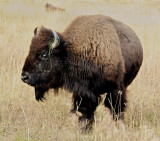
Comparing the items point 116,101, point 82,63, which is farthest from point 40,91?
point 116,101

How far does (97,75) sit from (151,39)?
506 cm

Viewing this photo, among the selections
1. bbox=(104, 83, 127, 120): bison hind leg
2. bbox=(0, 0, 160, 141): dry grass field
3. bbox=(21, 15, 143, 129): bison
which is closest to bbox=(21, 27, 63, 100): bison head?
bbox=(21, 15, 143, 129): bison

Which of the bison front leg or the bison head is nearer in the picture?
the bison head

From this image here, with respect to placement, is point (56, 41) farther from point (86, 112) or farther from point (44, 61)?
point (86, 112)

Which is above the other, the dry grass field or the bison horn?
the bison horn

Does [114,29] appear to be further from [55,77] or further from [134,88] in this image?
[134,88]

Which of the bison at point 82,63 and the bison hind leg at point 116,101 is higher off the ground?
the bison at point 82,63

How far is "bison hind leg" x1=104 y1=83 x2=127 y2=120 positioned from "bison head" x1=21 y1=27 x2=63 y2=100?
2.37 ft

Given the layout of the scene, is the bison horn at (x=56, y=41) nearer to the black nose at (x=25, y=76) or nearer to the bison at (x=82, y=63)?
the bison at (x=82, y=63)

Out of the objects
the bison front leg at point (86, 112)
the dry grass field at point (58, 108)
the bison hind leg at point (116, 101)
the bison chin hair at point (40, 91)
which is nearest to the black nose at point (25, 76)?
the bison chin hair at point (40, 91)

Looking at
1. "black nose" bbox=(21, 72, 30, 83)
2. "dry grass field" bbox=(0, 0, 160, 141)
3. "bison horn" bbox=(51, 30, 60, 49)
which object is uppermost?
"bison horn" bbox=(51, 30, 60, 49)

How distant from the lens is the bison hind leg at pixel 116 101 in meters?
4.04

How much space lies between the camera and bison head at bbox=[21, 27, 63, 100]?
12.7 ft

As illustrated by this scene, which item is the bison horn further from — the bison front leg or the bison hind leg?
the bison hind leg
